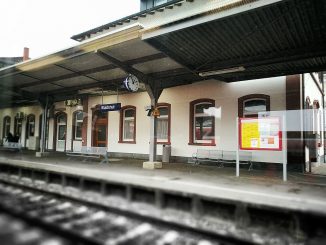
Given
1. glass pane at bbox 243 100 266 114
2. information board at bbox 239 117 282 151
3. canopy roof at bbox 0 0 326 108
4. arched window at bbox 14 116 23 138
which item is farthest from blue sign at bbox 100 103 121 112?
arched window at bbox 14 116 23 138

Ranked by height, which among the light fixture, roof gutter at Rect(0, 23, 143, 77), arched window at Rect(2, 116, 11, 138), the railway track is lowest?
the railway track

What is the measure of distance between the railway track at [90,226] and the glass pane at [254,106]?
7570 mm

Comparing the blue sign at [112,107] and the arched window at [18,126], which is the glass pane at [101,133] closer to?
the blue sign at [112,107]

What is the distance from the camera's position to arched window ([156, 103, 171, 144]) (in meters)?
14.0

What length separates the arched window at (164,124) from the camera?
1398 centimetres

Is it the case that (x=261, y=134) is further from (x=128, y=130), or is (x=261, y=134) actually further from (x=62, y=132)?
(x=62, y=132)

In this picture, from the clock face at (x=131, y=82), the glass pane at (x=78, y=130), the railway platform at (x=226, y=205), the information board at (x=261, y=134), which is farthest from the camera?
the glass pane at (x=78, y=130)

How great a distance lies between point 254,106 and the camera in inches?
454

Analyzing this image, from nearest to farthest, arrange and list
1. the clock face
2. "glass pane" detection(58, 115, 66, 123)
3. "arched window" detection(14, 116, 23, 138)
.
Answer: the clock face, "glass pane" detection(58, 115, 66, 123), "arched window" detection(14, 116, 23, 138)

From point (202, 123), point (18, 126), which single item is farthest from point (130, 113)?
point (18, 126)

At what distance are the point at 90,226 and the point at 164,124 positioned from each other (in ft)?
31.0

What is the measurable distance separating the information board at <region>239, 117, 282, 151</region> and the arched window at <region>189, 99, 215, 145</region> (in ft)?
11.3

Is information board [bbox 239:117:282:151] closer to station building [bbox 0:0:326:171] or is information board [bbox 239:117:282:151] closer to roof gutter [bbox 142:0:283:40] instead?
station building [bbox 0:0:326:171]

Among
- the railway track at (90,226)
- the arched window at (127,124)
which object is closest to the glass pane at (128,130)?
the arched window at (127,124)
